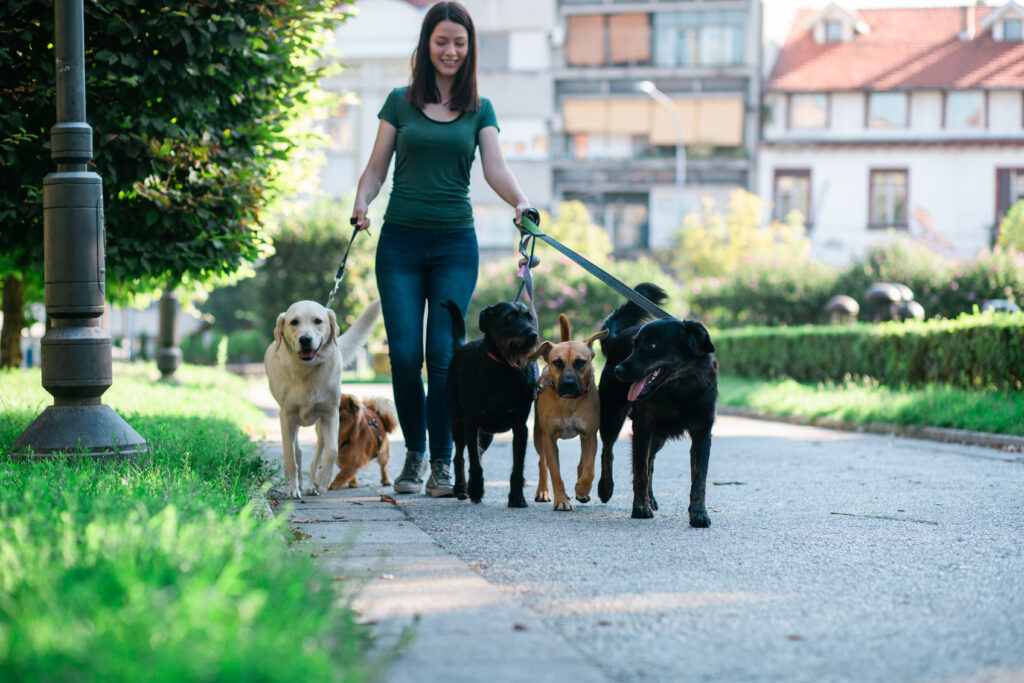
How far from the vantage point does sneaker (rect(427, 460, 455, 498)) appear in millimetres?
6346

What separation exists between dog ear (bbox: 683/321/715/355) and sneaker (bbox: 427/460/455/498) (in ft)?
5.56

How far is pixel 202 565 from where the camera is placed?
2.79m

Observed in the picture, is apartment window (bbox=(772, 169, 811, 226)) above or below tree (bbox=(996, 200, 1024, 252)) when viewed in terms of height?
above

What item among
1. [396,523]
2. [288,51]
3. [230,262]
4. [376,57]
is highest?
[376,57]

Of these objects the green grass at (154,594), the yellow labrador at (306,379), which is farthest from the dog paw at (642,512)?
the green grass at (154,594)

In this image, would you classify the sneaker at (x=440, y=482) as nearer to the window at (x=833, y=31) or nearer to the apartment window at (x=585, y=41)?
the apartment window at (x=585, y=41)

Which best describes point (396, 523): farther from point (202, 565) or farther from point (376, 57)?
point (376, 57)

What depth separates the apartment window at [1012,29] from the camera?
46781mm

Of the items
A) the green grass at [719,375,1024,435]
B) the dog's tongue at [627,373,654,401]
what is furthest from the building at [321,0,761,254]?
the dog's tongue at [627,373,654,401]

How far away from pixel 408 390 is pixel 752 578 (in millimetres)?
3017

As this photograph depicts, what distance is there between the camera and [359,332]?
24.7ft

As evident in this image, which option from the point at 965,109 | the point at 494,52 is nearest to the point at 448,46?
the point at 965,109

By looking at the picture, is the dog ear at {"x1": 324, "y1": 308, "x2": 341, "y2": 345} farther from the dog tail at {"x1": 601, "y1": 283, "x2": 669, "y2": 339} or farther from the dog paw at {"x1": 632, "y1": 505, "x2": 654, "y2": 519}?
the dog paw at {"x1": 632, "y1": 505, "x2": 654, "y2": 519}

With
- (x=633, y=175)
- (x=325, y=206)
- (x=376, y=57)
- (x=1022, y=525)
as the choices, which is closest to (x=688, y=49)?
(x=633, y=175)
